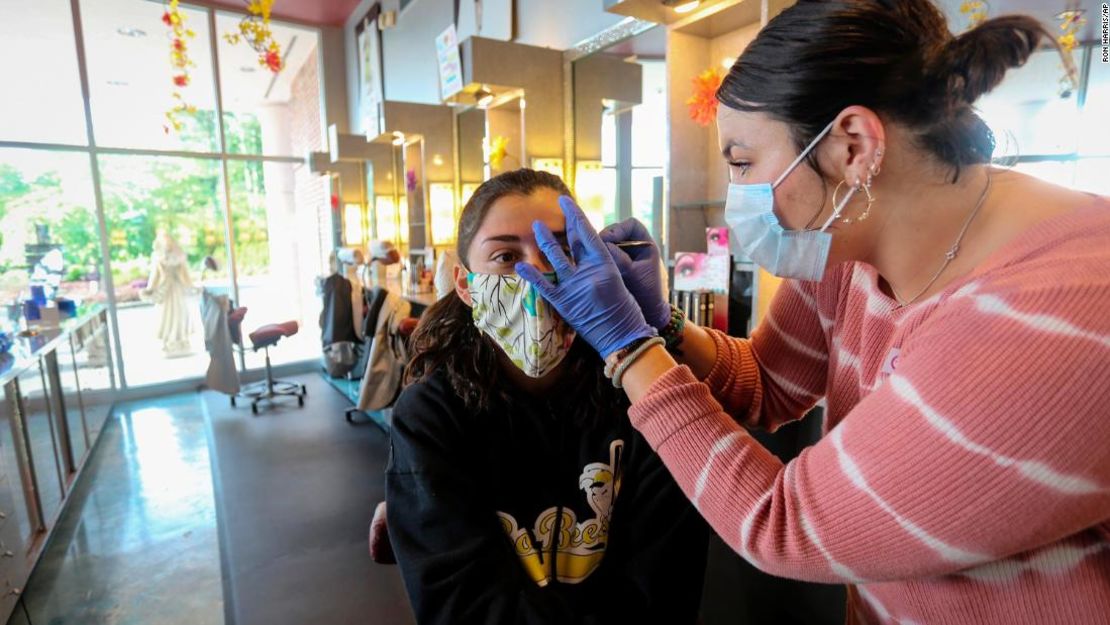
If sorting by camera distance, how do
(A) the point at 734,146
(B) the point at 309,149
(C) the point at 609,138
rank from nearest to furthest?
(A) the point at 734,146
(C) the point at 609,138
(B) the point at 309,149

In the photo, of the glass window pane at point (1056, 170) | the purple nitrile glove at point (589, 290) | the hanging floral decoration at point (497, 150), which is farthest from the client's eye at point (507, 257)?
the hanging floral decoration at point (497, 150)

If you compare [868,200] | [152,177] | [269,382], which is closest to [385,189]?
[269,382]

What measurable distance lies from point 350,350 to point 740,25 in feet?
12.6

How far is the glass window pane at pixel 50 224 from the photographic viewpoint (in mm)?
4875

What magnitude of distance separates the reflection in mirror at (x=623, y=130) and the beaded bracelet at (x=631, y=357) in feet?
5.51

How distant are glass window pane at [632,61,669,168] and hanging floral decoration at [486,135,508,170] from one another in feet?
3.37

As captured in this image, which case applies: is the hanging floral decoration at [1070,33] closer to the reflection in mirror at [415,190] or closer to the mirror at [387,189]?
the reflection in mirror at [415,190]

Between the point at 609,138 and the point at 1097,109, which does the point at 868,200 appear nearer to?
the point at 1097,109

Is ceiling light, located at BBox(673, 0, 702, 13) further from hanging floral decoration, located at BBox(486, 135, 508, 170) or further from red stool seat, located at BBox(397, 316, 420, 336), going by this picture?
red stool seat, located at BBox(397, 316, 420, 336)

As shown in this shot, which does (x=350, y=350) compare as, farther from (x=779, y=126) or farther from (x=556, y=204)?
(x=779, y=126)

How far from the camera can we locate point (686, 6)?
6.78 ft

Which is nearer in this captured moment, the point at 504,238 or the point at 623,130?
the point at 504,238

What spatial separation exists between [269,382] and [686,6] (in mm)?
5048

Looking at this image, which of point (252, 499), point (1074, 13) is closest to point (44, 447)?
point (252, 499)
